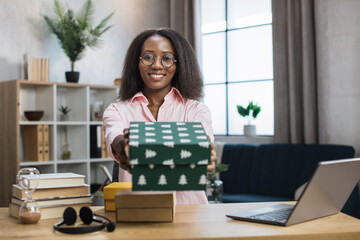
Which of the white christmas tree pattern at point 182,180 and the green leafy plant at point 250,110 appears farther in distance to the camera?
the green leafy plant at point 250,110

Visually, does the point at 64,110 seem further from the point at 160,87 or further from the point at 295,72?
the point at 160,87

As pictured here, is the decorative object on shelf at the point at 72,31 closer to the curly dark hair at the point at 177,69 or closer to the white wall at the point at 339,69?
the white wall at the point at 339,69

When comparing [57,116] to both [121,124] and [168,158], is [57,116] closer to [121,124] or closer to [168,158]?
[121,124]

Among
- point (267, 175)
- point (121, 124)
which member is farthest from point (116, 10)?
point (121, 124)

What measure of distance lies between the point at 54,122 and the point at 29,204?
3.18 m

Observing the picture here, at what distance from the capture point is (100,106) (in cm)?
498

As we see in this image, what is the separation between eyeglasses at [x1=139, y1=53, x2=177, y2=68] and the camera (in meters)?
1.75

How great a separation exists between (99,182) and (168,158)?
4.16 m

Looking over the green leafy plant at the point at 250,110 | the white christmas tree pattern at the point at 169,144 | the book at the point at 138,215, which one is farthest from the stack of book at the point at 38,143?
the white christmas tree pattern at the point at 169,144

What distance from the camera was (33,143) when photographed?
4.42 meters

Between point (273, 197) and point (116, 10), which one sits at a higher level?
point (116, 10)

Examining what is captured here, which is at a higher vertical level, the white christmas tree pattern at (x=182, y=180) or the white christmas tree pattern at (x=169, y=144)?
the white christmas tree pattern at (x=169, y=144)

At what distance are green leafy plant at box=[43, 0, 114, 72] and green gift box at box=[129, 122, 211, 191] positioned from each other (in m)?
3.58

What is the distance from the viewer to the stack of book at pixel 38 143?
14.3 feet
